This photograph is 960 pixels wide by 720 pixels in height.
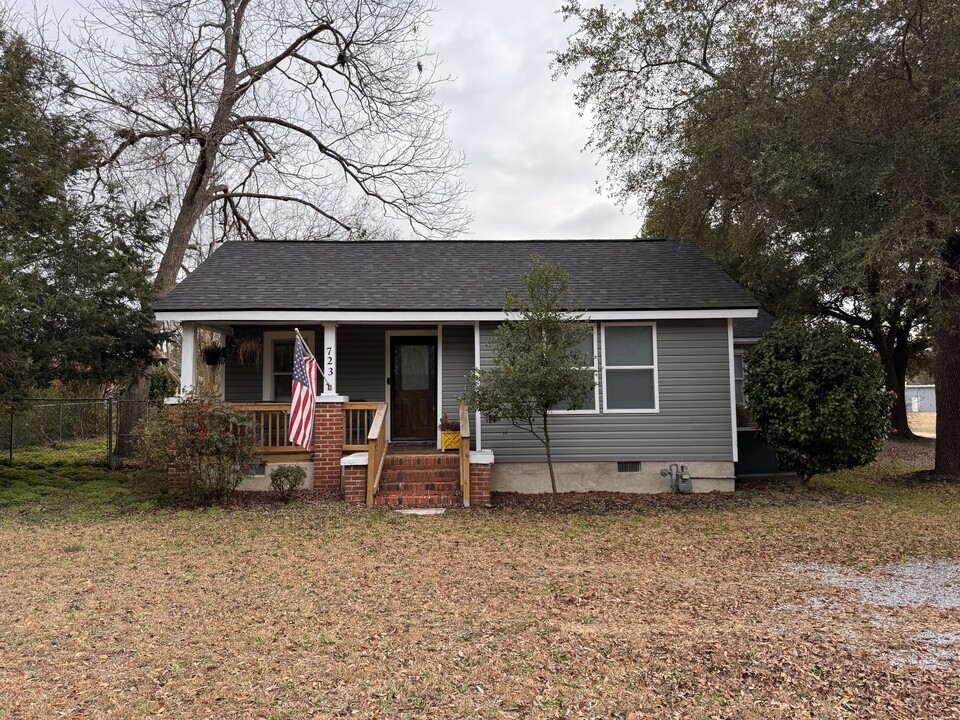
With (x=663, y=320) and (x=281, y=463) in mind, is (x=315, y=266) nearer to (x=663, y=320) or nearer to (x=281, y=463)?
(x=281, y=463)

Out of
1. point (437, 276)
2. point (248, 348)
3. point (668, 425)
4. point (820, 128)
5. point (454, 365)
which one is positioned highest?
point (820, 128)

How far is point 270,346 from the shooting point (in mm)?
12070

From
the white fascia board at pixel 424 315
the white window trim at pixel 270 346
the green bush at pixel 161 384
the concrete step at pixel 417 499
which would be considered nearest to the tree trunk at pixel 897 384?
the white fascia board at pixel 424 315

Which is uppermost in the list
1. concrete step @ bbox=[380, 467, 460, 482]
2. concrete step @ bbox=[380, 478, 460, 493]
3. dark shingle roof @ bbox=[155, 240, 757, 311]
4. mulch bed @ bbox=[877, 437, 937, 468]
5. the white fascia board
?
dark shingle roof @ bbox=[155, 240, 757, 311]

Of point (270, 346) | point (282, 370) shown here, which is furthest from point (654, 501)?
point (270, 346)

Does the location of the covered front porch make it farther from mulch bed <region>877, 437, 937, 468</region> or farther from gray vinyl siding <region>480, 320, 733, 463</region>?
mulch bed <region>877, 437, 937, 468</region>

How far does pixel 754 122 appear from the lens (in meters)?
10.8

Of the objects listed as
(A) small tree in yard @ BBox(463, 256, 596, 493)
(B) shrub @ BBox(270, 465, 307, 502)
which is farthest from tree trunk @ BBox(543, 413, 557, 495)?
(B) shrub @ BBox(270, 465, 307, 502)

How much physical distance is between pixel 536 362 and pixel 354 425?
428 cm

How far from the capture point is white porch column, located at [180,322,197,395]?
1018cm

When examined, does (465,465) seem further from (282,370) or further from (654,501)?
(282,370)

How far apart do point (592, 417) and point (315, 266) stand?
5.86 metres

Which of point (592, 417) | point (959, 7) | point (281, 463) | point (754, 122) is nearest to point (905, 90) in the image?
point (959, 7)

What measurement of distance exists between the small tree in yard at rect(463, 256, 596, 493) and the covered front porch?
0.81 meters
